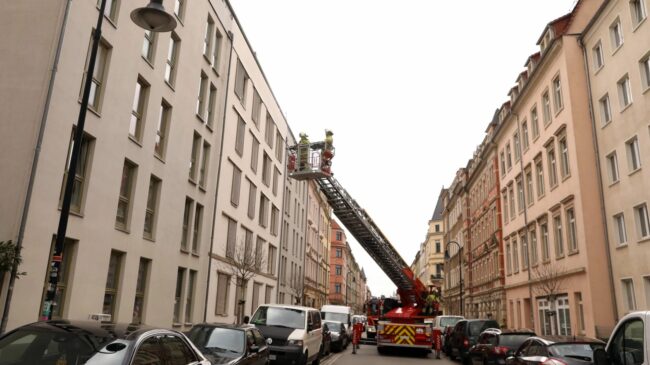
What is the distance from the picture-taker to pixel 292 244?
43.6 meters

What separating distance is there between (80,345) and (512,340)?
12.5 meters

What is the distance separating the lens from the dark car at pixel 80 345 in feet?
15.8

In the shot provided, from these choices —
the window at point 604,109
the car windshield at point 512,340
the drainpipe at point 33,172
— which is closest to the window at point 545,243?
the window at point 604,109

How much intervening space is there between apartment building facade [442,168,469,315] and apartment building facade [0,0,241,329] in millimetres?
35431

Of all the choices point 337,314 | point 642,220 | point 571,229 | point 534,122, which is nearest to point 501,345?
point 642,220

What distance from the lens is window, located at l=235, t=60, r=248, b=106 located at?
2812cm

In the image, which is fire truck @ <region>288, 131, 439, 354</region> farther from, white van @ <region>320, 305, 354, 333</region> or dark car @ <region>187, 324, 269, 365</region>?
dark car @ <region>187, 324, 269, 365</region>

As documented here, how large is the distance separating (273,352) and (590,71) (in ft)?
66.0

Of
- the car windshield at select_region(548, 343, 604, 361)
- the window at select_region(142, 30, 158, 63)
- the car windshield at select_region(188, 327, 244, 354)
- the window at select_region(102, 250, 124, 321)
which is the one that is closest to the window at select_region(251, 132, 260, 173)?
the window at select_region(142, 30, 158, 63)

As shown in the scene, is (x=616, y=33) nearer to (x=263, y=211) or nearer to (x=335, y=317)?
(x=335, y=317)

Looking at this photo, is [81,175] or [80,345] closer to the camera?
[80,345]

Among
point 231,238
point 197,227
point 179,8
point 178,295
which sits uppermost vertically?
point 179,8

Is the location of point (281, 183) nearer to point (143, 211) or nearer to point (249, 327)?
point (143, 211)

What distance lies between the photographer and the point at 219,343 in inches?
399
